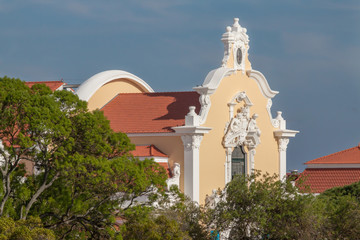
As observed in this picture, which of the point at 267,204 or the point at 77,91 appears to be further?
the point at 77,91

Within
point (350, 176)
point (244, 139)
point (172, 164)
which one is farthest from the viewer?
point (350, 176)

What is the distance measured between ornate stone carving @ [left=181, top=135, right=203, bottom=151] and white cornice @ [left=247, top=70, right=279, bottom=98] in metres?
5.21

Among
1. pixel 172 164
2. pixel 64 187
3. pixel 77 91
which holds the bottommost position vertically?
pixel 64 187

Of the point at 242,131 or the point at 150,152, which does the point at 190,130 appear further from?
the point at 242,131

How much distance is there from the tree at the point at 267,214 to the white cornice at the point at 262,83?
29.5ft

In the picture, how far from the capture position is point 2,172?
92.8 ft

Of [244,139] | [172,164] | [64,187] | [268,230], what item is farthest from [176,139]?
[64,187]

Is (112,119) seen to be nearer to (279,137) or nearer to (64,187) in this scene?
(279,137)

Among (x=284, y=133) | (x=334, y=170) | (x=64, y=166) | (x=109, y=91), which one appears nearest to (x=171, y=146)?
(x=109, y=91)

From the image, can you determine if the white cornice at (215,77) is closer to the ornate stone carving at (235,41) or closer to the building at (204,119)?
the building at (204,119)

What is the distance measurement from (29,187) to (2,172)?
126 cm

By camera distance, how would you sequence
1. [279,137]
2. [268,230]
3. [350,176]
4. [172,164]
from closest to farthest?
[268,230], [172,164], [279,137], [350,176]

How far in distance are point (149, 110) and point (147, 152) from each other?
2.56m

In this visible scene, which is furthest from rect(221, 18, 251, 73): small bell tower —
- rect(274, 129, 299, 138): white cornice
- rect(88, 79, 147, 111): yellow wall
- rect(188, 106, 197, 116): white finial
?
rect(88, 79, 147, 111): yellow wall
